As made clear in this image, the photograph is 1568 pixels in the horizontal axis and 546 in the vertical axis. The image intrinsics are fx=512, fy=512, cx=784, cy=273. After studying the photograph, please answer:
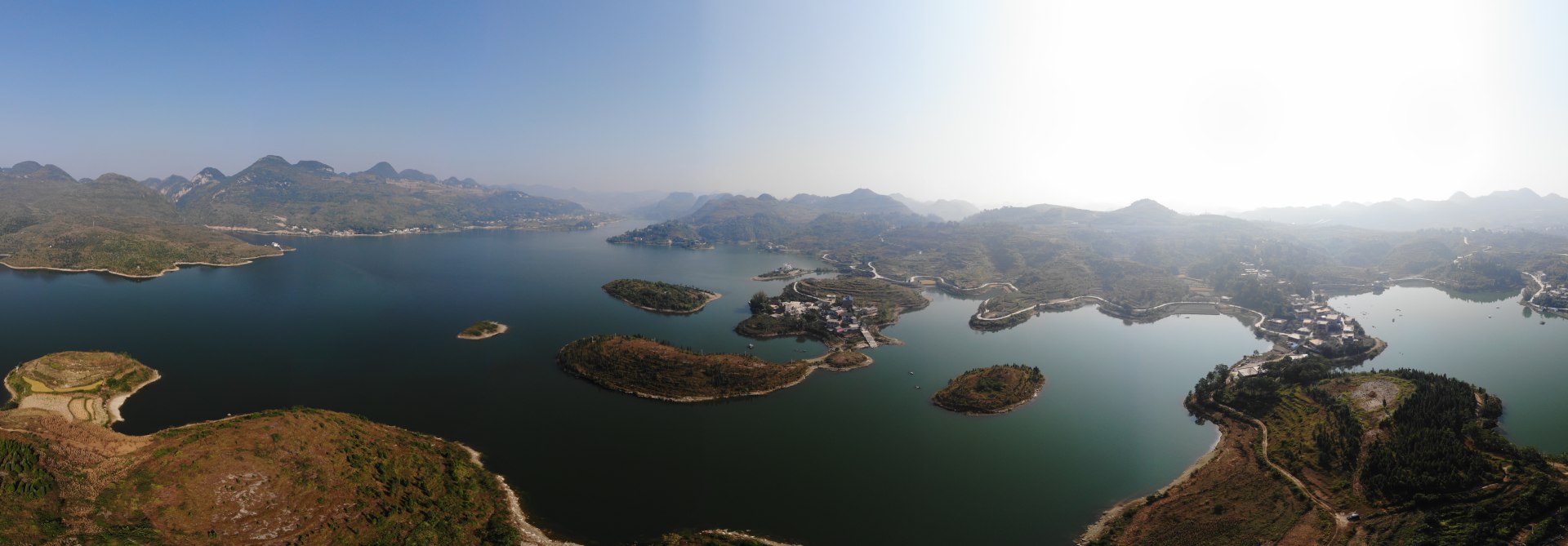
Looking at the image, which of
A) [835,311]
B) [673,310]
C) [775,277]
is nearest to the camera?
[835,311]

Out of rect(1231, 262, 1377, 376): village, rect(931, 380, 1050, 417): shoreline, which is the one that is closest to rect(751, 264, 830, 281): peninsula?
rect(931, 380, 1050, 417): shoreline

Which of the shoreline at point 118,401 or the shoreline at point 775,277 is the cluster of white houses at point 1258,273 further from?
the shoreline at point 118,401

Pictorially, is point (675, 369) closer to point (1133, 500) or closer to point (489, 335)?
point (489, 335)

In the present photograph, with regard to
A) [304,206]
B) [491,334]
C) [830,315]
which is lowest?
[491,334]

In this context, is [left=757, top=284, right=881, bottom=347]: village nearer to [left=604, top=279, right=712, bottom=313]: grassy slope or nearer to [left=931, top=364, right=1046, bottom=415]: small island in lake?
[left=604, top=279, right=712, bottom=313]: grassy slope

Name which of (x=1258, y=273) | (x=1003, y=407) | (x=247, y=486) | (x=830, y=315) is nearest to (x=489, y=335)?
(x=247, y=486)

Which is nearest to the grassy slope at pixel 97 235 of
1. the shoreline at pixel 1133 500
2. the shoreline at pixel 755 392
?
the shoreline at pixel 755 392
